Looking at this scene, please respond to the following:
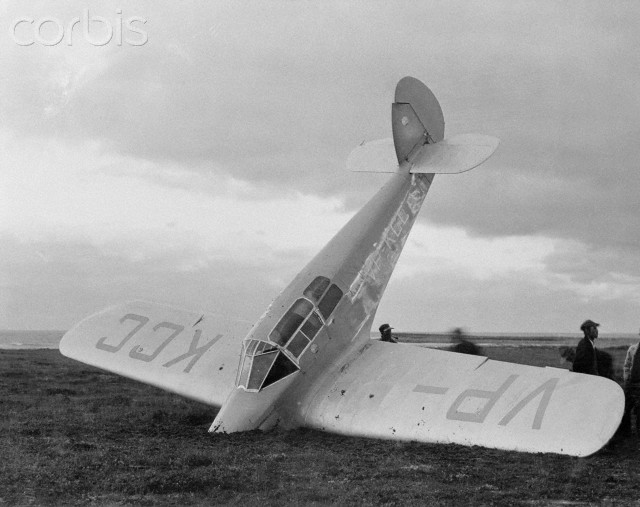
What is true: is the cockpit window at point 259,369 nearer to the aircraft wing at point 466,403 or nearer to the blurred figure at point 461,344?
the aircraft wing at point 466,403

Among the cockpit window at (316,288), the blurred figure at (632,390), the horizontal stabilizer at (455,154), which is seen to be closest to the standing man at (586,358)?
the blurred figure at (632,390)

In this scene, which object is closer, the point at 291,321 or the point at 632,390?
the point at 632,390

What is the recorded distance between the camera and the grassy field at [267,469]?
24.2 ft

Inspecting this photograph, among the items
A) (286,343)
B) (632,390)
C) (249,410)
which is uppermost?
(286,343)

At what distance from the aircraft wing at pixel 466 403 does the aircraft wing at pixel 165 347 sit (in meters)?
2.26

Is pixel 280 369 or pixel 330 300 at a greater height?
pixel 330 300

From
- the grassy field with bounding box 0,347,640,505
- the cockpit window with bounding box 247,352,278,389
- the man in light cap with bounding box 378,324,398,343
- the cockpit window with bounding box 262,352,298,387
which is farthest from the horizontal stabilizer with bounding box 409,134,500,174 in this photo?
the grassy field with bounding box 0,347,640,505

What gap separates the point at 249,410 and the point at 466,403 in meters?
3.25

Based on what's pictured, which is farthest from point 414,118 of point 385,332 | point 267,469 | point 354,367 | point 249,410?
point 267,469

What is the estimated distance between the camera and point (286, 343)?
11688 mm

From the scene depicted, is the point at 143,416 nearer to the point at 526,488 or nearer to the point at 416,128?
the point at 526,488

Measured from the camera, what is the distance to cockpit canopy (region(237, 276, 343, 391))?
1139cm

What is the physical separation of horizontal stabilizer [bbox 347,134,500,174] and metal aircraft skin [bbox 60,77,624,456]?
0.07 metres

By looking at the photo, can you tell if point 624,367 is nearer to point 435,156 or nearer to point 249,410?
point 249,410
